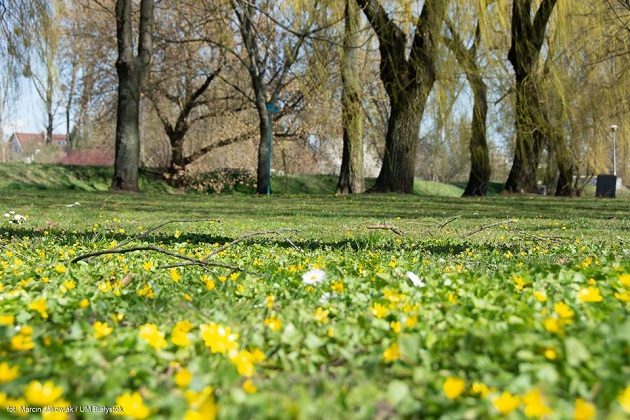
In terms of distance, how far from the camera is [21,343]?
4.90 feet

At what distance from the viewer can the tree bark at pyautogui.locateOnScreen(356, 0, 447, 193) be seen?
12.0m

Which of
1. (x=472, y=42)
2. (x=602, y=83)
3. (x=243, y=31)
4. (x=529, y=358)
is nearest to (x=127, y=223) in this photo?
(x=529, y=358)

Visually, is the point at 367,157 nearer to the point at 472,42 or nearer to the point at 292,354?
the point at 472,42

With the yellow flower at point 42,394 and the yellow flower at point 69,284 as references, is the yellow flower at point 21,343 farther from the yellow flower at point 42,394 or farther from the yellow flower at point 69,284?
the yellow flower at point 69,284

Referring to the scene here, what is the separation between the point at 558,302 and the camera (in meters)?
1.98

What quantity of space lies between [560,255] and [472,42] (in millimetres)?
9451

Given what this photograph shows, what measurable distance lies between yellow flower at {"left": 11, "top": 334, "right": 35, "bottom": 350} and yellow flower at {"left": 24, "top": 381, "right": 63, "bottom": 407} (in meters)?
0.29

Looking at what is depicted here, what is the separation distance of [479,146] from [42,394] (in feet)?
55.9

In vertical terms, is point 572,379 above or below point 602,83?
below

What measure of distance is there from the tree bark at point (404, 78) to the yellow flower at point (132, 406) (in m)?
11.0

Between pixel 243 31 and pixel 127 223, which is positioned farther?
pixel 243 31

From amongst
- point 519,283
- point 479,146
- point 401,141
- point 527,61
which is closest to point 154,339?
point 519,283

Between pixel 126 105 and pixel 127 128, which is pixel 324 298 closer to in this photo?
pixel 127 128

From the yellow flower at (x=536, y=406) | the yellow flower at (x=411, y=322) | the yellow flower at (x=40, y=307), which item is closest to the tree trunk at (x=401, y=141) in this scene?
the yellow flower at (x=411, y=322)
